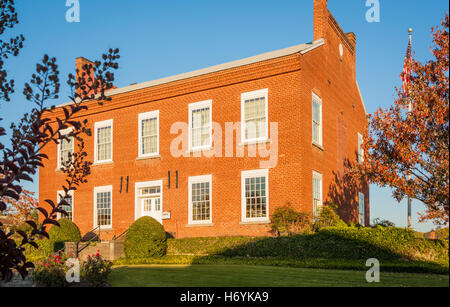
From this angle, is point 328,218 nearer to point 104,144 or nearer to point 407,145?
point 407,145

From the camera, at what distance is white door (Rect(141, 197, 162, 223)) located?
25013mm

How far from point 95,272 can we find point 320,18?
18.5 meters

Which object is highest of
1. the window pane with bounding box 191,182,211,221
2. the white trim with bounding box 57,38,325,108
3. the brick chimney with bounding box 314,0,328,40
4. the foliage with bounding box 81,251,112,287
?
the brick chimney with bounding box 314,0,328,40

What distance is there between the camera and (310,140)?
2194 centimetres

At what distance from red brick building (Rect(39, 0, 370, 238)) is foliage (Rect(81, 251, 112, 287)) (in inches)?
405

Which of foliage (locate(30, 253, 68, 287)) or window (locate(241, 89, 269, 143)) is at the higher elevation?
window (locate(241, 89, 269, 143))

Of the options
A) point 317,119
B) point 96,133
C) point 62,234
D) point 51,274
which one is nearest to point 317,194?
point 317,119

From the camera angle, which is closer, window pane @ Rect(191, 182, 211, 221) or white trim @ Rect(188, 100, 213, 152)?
window pane @ Rect(191, 182, 211, 221)

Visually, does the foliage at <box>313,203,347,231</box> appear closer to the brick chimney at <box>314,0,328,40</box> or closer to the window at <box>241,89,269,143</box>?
the window at <box>241,89,269,143</box>

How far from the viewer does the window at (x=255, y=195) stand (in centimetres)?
2144

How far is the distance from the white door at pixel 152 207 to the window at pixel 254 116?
20.3 ft

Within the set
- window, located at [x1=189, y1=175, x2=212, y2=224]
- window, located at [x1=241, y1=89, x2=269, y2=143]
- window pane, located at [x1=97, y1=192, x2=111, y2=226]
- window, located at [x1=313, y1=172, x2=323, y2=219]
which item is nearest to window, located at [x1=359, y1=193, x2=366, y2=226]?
window, located at [x1=313, y1=172, x2=323, y2=219]
